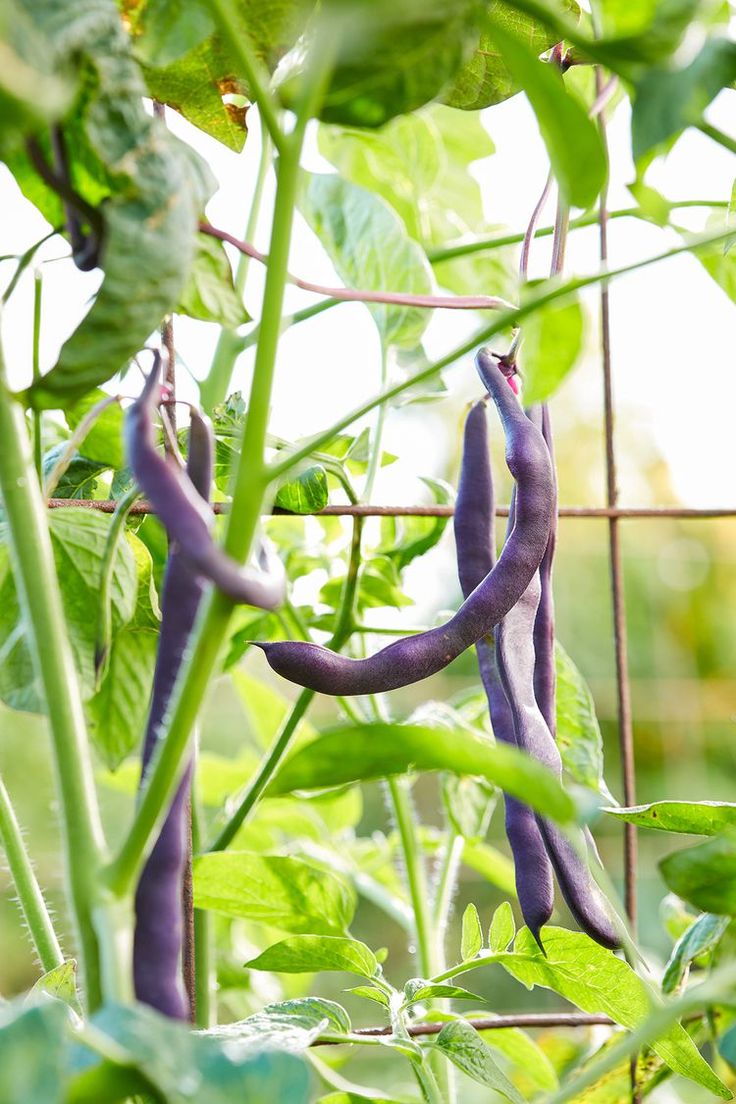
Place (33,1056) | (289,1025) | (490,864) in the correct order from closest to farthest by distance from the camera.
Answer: (33,1056), (289,1025), (490,864)

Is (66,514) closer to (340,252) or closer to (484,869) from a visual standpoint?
(340,252)

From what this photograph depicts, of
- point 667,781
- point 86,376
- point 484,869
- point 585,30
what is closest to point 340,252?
point 585,30

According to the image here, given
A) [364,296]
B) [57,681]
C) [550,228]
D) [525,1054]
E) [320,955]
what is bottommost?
[525,1054]

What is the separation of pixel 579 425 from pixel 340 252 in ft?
13.6

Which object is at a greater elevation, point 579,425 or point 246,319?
point 579,425

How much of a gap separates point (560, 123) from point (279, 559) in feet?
0.62

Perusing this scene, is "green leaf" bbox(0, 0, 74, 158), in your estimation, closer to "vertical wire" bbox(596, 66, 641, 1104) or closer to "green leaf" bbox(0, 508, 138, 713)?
"green leaf" bbox(0, 508, 138, 713)

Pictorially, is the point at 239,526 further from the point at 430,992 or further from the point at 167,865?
the point at 430,992

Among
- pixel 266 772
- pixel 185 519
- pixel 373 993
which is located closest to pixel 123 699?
pixel 266 772

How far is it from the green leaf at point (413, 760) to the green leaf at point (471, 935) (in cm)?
15

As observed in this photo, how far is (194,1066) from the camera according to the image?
0.19 meters

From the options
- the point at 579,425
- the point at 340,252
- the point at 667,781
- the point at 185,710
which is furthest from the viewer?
the point at 579,425

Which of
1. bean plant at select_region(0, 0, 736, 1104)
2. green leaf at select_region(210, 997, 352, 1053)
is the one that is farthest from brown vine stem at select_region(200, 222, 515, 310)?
green leaf at select_region(210, 997, 352, 1053)

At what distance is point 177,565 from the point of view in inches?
10.3
